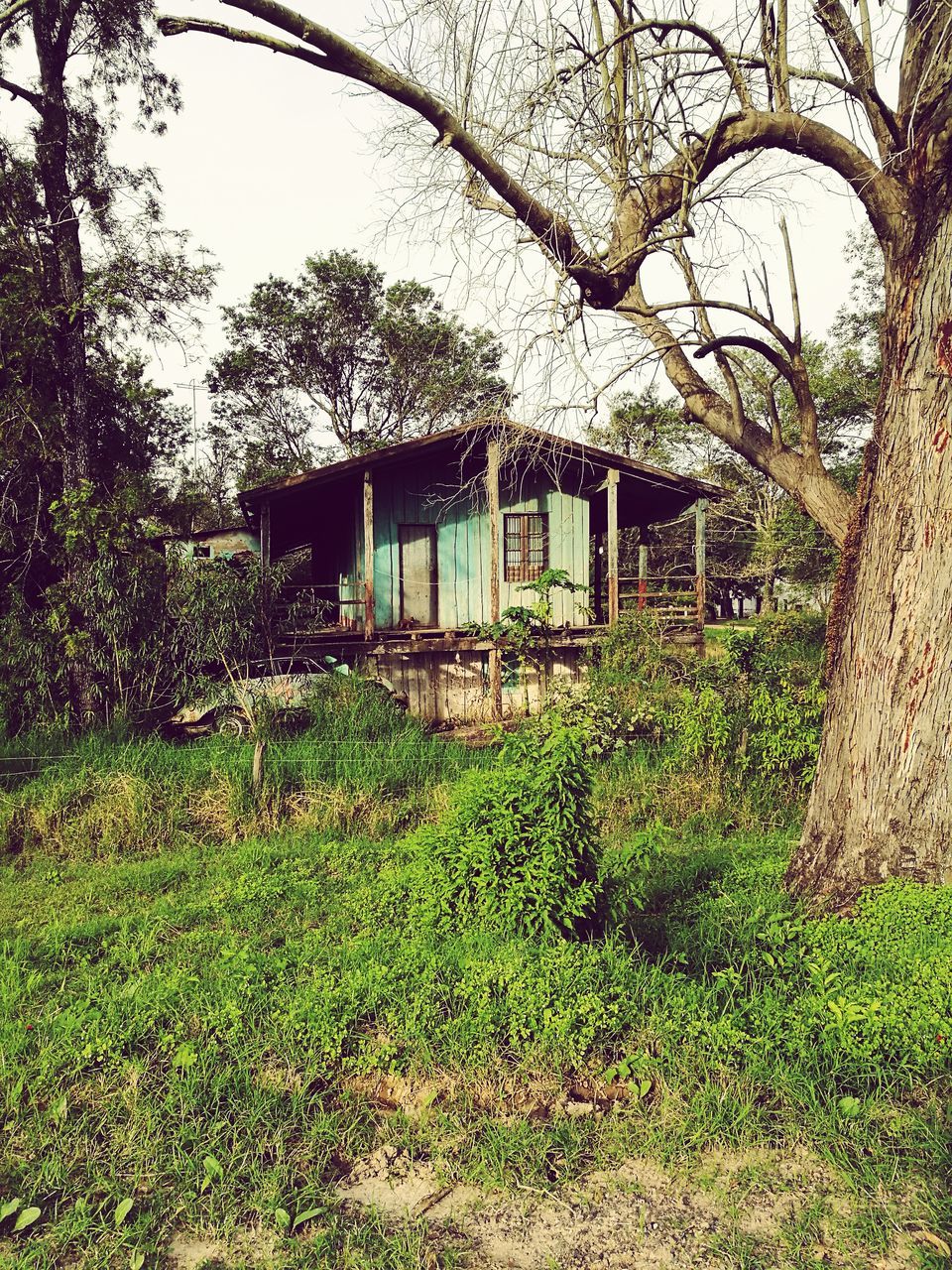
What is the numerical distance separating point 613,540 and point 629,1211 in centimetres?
1159

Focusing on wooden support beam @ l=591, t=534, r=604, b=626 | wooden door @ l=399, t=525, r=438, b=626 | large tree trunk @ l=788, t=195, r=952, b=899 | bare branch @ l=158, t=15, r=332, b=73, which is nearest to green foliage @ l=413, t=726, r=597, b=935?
large tree trunk @ l=788, t=195, r=952, b=899

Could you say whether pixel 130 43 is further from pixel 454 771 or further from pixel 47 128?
pixel 454 771

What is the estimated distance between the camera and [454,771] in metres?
7.25

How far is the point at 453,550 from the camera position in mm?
14297

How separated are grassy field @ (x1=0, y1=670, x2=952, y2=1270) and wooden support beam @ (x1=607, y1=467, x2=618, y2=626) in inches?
345

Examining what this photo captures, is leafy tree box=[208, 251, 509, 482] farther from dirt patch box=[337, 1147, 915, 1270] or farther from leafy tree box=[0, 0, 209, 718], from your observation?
dirt patch box=[337, 1147, 915, 1270]

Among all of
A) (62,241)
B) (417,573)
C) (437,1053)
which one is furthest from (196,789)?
(417,573)

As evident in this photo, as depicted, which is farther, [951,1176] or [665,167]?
[665,167]

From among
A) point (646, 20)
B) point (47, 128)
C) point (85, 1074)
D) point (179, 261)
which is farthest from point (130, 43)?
point (85, 1074)

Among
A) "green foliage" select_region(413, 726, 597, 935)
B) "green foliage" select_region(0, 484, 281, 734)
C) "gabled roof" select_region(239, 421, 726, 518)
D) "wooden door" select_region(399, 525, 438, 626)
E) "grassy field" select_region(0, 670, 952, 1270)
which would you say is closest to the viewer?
"grassy field" select_region(0, 670, 952, 1270)

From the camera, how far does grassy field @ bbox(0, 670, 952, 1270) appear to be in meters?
2.52

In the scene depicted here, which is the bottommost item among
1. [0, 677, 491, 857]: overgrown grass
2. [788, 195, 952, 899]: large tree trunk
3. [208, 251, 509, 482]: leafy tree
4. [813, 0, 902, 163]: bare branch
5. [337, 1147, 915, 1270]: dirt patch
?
[337, 1147, 915, 1270]: dirt patch

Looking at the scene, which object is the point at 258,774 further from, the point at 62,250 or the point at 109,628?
the point at 62,250

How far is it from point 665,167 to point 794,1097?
513cm
